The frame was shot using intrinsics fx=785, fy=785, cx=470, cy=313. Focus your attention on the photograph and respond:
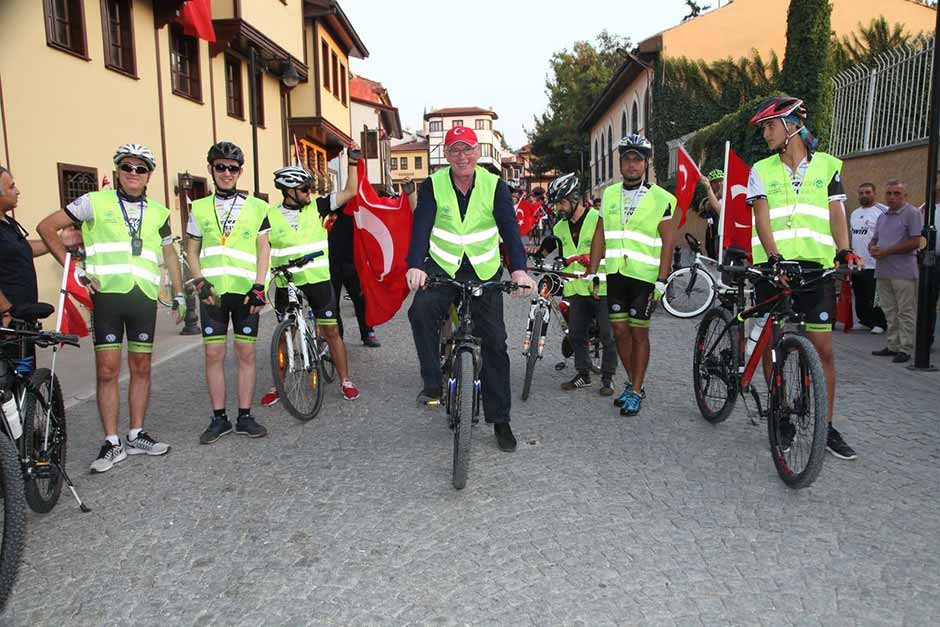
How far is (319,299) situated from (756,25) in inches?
1026

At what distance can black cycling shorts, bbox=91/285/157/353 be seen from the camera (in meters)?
4.89

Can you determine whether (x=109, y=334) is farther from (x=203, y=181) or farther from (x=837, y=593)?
(x=203, y=181)

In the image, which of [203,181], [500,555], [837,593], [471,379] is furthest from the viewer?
[203,181]

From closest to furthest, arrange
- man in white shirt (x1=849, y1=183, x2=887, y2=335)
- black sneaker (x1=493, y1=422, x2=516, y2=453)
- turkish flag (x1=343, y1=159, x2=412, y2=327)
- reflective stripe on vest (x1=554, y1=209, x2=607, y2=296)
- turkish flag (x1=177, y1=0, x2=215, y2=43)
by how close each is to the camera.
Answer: black sneaker (x1=493, y1=422, x2=516, y2=453) < reflective stripe on vest (x1=554, y1=209, x2=607, y2=296) < turkish flag (x1=343, y1=159, x2=412, y2=327) < man in white shirt (x1=849, y1=183, x2=887, y2=335) < turkish flag (x1=177, y1=0, x2=215, y2=43)

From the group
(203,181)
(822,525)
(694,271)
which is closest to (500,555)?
(822,525)

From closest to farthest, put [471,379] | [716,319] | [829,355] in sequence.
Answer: [471,379] → [829,355] → [716,319]

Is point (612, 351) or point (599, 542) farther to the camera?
point (612, 351)

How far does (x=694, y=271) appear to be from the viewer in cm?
1181

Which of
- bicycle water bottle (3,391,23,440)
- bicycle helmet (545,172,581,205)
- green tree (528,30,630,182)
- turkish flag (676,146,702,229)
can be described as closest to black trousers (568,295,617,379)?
bicycle helmet (545,172,581,205)

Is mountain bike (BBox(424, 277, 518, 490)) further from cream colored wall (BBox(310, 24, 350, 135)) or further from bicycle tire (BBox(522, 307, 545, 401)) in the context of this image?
cream colored wall (BBox(310, 24, 350, 135))

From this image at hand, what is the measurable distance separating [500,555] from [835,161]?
10.1ft

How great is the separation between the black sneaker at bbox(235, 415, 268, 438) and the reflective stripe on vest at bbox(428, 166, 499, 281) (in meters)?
Answer: 1.81

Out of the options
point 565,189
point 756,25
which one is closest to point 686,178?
point 565,189

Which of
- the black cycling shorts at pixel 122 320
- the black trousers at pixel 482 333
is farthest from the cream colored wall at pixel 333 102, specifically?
the black trousers at pixel 482 333
